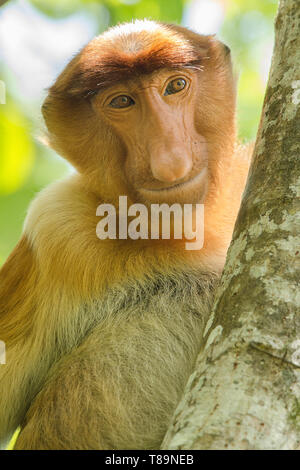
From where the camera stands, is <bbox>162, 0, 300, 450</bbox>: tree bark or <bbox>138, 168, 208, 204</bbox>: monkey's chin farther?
<bbox>138, 168, 208, 204</bbox>: monkey's chin

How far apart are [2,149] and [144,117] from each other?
233 centimetres

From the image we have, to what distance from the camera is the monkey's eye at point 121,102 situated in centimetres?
316

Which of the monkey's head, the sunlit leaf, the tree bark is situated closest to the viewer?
the tree bark

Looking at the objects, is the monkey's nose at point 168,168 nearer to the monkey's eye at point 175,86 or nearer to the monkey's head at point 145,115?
the monkey's head at point 145,115

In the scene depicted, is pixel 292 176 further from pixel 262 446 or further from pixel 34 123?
pixel 34 123

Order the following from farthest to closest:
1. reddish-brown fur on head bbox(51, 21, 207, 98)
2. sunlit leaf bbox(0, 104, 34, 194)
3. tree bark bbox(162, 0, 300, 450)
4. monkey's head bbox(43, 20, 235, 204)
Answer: sunlit leaf bbox(0, 104, 34, 194) → reddish-brown fur on head bbox(51, 21, 207, 98) → monkey's head bbox(43, 20, 235, 204) → tree bark bbox(162, 0, 300, 450)

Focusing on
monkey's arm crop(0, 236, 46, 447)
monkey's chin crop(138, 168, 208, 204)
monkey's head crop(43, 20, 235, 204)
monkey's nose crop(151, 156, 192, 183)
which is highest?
monkey's head crop(43, 20, 235, 204)

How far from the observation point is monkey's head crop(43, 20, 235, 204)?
2939 mm

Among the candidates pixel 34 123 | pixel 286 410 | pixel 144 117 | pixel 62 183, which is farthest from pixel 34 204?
pixel 286 410

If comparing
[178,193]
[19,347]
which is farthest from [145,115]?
[19,347]

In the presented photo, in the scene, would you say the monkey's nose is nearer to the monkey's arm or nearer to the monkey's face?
the monkey's face

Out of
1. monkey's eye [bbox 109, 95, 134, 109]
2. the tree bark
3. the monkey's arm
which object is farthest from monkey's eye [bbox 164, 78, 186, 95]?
the monkey's arm

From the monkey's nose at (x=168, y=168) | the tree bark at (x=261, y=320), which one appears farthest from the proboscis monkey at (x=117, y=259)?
the tree bark at (x=261, y=320)

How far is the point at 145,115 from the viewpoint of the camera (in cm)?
305
